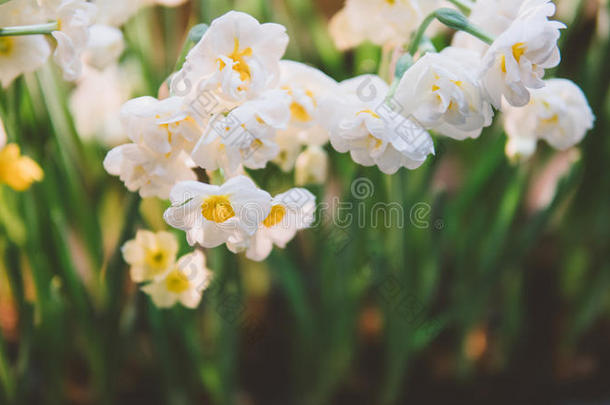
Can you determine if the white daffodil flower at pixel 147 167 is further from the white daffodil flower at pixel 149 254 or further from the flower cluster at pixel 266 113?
the white daffodil flower at pixel 149 254

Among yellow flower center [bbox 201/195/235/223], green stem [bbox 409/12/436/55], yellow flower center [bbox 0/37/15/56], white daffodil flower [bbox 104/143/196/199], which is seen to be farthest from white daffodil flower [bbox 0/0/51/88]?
green stem [bbox 409/12/436/55]

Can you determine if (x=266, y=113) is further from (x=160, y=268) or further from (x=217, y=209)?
(x=160, y=268)

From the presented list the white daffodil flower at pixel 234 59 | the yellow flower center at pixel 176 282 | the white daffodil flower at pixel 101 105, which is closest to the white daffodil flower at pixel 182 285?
the yellow flower center at pixel 176 282

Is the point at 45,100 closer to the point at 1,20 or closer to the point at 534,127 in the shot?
the point at 1,20

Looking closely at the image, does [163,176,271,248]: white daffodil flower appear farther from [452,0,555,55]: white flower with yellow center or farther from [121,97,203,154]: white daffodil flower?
[452,0,555,55]: white flower with yellow center

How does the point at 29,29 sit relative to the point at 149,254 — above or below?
above

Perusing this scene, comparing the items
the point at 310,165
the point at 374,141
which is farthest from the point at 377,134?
the point at 310,165
